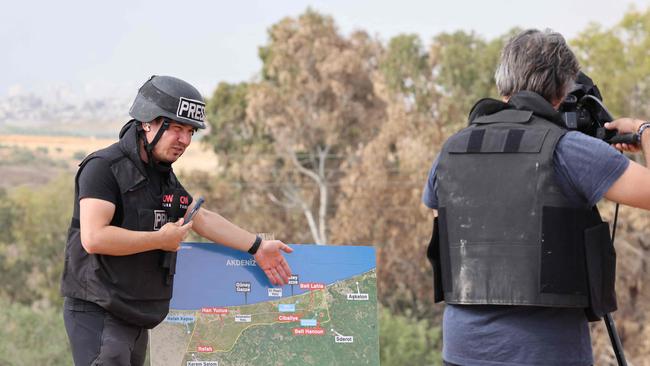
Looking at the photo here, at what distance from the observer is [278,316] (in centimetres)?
472

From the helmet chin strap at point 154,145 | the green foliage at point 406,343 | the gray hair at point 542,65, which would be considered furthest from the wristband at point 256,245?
the green foliage at point 406,343

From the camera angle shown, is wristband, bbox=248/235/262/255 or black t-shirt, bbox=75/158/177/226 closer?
black t-shirt, bbox=75/158/177/226

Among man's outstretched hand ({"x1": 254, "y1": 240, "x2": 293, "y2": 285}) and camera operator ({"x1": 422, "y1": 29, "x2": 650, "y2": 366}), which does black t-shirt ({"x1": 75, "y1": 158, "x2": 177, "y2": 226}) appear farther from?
camera operator ({"x1": 422, "y1": 29, "x2": 650, "y2": 366})

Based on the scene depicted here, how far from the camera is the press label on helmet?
4152 mm

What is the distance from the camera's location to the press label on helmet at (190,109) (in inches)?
163

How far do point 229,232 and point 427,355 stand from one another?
18.8 metres

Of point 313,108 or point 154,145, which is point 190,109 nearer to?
point 154,145

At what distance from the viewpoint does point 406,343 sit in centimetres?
2294

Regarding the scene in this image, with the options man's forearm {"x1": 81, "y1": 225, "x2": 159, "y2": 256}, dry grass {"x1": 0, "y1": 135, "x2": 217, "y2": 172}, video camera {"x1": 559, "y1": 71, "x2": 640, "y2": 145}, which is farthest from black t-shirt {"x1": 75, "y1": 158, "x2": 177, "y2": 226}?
dry grass {"x1": 0, "y1": 135, "x2": 217, "y2": 172}

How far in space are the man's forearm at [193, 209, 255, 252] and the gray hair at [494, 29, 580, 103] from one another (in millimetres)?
1646

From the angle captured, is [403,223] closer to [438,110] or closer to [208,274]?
[438,110]

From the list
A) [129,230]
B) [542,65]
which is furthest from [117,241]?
[542,65]

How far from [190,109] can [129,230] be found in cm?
56

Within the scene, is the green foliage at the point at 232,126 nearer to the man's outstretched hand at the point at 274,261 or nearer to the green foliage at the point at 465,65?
the green foliage at the point at 465,65
